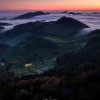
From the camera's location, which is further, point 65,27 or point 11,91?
→ point 65,27

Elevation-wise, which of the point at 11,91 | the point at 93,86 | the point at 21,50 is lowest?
the point at 21,50

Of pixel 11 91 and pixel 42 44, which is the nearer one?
pixel 11 91

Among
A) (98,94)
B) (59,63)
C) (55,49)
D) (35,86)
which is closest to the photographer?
(98,94)

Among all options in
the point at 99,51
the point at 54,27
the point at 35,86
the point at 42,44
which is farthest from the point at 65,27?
the point at 35,86

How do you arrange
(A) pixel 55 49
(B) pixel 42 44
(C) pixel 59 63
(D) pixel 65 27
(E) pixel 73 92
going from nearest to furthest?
(E) pixel 73 92, (C) pixel 59 63, (A) pixel 55 49, (B) pixel 42 44, (D) pixel 65 27

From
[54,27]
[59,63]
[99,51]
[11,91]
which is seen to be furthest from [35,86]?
[54,27]

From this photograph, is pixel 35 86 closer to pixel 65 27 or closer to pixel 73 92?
pixel 73 92

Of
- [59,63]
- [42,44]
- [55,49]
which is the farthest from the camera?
[42,44]

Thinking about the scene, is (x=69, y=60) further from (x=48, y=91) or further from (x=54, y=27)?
(x=54, y=27)

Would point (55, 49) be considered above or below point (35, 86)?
below
